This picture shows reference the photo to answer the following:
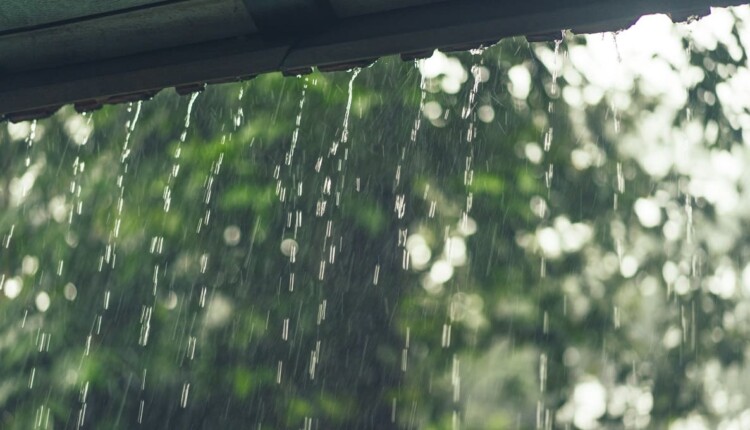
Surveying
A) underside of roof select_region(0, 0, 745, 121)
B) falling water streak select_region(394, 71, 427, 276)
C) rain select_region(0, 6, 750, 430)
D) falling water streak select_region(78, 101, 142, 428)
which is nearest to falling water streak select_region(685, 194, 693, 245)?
rain select_region(0, 6, 750, 430)

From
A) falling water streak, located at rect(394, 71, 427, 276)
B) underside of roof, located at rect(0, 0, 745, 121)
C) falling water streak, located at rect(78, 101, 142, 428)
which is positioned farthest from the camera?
falling water streak, located at rect(394, 71, 427, 276)

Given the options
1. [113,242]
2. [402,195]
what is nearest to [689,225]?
[402,195]

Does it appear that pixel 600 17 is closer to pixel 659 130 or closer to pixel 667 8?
pixel 667 8

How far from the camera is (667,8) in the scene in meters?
2.80

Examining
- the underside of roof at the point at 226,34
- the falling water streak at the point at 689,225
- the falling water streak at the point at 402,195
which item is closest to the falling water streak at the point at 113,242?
the falling water streak at the point at 402,195

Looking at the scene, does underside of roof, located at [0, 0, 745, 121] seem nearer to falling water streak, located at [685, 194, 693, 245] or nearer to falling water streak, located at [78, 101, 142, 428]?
falling water streak, located at [78, 101, 142, 428]

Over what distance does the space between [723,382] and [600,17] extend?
9.01m

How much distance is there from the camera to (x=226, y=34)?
121 inches

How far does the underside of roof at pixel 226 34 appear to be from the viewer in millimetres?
2855

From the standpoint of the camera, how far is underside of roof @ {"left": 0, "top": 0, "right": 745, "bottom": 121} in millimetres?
2855

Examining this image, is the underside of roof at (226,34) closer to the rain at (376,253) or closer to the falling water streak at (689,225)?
the rain at (376,253)

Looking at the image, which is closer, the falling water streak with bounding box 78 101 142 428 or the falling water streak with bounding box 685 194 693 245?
the falling water streak with bounding box 78 101 142 428

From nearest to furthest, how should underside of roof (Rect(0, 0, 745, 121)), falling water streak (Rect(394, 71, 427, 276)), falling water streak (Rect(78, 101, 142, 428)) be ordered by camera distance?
underside of roof (Rect(0, 0, 745, 121)), falling water streak (Rect(78, 101, 142, 428)), falling water streak (Rect(394, 71, 427, 276))

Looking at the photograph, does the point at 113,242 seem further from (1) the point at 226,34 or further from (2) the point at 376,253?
(1) the point at 226,34
